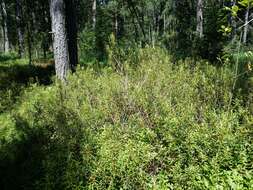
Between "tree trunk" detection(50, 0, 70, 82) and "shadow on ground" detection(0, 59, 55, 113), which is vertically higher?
"tree trunk" detection(50, 0, 70, 82)

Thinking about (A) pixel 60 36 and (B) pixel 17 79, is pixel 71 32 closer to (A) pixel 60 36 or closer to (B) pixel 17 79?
(A) pixel 60 36

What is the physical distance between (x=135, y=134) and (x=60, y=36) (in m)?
3.30

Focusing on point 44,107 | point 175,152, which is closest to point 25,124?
point 44,107

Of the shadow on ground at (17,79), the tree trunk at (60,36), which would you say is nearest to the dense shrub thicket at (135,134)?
the shadow on ground at (17,79)

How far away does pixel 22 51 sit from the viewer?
13.0m

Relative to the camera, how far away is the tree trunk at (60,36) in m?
5.89

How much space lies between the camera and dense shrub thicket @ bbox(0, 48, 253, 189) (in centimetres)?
291

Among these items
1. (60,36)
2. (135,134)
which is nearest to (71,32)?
(60,36)

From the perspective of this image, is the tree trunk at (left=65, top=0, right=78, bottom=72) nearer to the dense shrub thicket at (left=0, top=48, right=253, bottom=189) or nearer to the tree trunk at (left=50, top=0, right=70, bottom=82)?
the tree trunk at (left=50, top=0, right=70, bottom=82)

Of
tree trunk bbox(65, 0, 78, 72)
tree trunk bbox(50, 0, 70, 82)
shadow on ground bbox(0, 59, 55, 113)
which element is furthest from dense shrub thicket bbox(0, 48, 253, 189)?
tree trunk bbox(65, 0, 78, 72)

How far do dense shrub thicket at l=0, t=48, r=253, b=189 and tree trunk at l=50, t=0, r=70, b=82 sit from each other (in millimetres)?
1234

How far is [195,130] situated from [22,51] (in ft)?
38.1

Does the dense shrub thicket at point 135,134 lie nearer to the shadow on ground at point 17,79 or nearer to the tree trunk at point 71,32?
A: the shadow on ground at point 17,79

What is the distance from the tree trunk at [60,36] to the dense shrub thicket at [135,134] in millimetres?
1234
